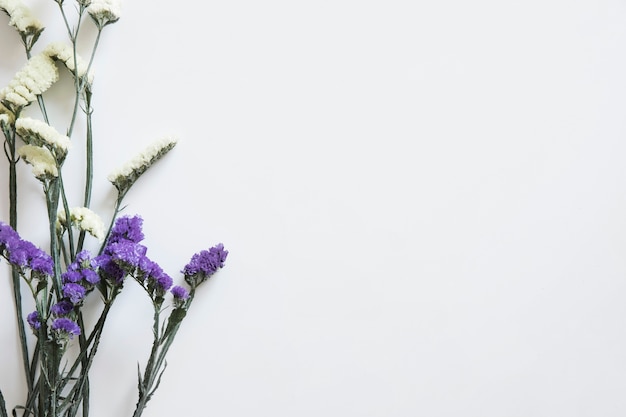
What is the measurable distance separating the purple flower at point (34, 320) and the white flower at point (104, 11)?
564 mm

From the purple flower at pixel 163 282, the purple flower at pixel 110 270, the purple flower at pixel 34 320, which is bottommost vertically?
the purple flower at pixel 34 320

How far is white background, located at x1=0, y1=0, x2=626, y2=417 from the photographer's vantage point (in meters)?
1.25

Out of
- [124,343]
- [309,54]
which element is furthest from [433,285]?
[124,343]

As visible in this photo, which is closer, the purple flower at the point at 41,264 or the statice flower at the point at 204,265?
the purple flower at the point at 41,264

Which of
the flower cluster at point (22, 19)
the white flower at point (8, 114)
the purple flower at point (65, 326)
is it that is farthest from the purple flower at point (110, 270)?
the flower cluster at point (22, 19)

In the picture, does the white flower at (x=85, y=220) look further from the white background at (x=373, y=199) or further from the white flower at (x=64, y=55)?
the white flower at (x=64, y=55)

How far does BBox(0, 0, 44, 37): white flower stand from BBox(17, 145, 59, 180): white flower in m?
0.23

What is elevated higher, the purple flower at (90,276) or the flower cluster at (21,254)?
the purple flower at (90,276)

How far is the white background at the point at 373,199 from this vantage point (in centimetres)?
125

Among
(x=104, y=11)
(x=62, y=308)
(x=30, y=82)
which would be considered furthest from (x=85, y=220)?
(x=104, y=11)

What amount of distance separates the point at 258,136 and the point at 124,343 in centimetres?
50

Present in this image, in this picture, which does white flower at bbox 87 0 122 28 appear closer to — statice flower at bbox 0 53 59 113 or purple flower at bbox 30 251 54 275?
statice flower at bbox 0 53 59 113

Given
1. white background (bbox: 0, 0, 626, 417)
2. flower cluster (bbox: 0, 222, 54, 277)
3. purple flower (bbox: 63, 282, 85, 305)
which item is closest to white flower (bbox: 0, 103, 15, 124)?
white background (bbox: 0, 0, 626, 417)

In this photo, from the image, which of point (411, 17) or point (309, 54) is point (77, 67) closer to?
point (309, 54)
